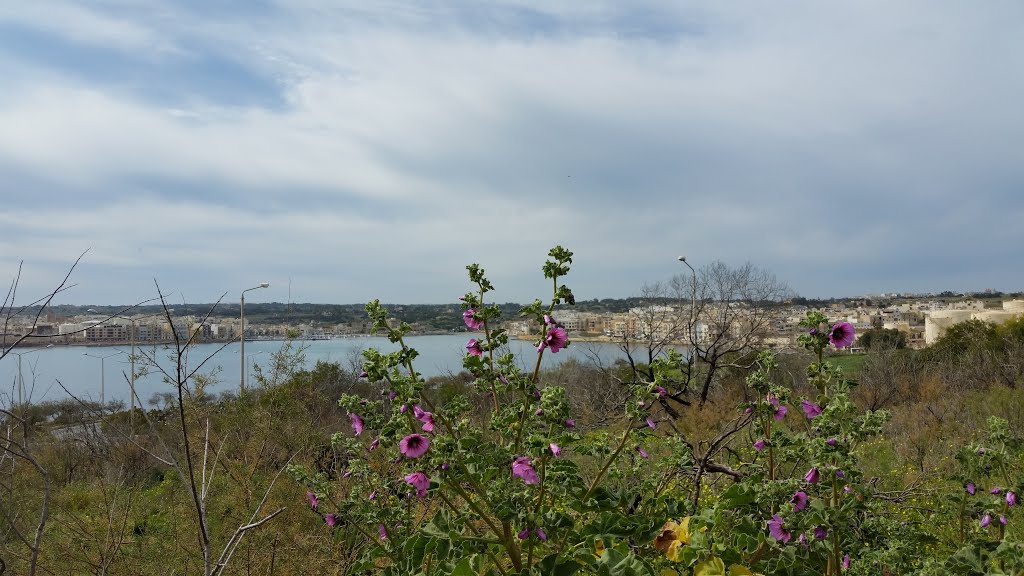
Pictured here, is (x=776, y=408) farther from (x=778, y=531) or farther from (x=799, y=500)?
(x=778, y=531)

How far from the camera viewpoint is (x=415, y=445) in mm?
1684

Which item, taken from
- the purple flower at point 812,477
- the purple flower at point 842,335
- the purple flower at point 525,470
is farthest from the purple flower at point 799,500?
the purple flower at point 525,470

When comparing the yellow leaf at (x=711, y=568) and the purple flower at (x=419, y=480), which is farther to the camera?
the purple flower at (x=419, y=480)

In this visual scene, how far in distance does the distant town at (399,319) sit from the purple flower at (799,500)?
1.74 feet

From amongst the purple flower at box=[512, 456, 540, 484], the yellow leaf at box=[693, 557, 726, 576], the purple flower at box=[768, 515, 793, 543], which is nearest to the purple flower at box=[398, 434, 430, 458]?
the purple flower at box=[512, 456, 540, 484]

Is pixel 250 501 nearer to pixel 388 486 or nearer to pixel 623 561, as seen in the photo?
pixel 388 486

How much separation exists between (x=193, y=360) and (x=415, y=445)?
2444mm

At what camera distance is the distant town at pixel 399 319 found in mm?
2150

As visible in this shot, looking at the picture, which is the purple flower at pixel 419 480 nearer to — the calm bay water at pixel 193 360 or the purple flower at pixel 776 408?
the calm bay water at pixel 193 360

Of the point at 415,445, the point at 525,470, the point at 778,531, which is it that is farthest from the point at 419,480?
the point at 778,531

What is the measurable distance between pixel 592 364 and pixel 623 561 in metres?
14.8

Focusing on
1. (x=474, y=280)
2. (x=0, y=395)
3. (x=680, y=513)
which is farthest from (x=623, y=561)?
(x=0, y=395)

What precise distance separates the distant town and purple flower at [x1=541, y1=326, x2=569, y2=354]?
72 mm

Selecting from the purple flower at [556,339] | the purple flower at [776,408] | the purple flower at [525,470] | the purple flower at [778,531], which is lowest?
the purple flower at [778,531]
